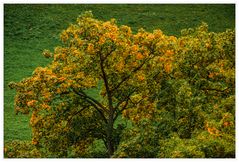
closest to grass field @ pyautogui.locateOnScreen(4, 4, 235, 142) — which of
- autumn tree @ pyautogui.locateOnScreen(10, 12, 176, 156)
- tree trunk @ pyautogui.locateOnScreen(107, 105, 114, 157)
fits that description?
autumn tree @ pyautogui.locateOnScreen(10, 12, 176, 156)

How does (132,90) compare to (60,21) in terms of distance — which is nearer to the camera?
(132,90)

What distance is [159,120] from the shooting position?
17062mm

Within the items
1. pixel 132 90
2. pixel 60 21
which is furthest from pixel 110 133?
pixel 60 21

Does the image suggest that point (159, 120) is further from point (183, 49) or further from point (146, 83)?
point (183, 49)

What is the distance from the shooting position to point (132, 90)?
58.8 ft

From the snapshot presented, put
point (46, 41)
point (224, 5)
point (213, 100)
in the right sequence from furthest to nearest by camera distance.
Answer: point (224, 5), point (46, 41), point (213, 100)

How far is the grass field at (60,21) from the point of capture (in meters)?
43.2

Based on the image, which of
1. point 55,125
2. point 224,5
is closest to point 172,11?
point 224,5

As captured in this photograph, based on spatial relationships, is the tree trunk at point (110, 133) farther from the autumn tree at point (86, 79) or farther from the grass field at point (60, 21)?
the grass field at point (60, 21)

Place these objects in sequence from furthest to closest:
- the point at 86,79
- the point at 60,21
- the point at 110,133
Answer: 1. the point at 60,21
2. the point at 110,133
3. the point at 86,79

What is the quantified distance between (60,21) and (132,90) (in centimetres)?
3294

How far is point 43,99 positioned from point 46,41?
2999 cm

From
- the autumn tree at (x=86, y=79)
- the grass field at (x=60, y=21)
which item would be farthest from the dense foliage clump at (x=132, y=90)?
the grass field at (x=60, y=21)

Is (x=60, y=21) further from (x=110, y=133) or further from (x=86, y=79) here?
(x=86, y=79)
